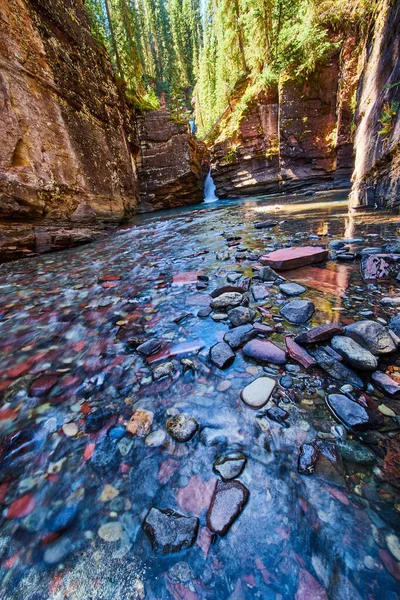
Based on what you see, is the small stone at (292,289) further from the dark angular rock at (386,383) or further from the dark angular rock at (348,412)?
the dark angular rock at (348,412)

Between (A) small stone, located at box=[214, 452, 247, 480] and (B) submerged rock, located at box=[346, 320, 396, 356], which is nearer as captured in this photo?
(A) small stone, located at box=[214, 452, 247, 480]

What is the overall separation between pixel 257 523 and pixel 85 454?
2.01 feet

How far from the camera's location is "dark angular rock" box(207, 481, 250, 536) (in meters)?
0.64

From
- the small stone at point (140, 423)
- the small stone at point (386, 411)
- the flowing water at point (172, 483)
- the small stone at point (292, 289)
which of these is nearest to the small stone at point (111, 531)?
the flowing water at point (172, 483)

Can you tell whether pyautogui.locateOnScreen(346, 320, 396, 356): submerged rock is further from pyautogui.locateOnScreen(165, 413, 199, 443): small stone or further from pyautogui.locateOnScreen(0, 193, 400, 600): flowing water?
pyautogui.locateOnScreen(165, 413, 199, 443): small stone

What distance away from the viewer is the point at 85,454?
0.88 metres

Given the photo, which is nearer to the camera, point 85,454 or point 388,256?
point 85,454

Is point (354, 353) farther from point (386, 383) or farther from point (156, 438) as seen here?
point (156, 438)

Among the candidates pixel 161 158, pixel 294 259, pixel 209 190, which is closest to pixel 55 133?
pixel 294 259

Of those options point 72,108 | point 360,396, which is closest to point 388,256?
point 360,396

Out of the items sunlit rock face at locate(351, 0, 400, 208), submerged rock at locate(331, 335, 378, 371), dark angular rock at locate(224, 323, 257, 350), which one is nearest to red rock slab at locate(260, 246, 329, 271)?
dark angular rock at locate(224, 323, 257, 350)

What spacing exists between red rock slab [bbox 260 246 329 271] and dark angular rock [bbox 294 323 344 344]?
3.87 ft

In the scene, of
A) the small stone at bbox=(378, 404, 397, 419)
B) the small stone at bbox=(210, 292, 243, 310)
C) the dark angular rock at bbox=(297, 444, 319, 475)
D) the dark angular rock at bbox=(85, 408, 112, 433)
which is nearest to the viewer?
the dark angular rock at bbox=(297, 444, 319, 475)

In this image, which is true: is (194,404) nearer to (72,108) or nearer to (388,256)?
(388,256)
